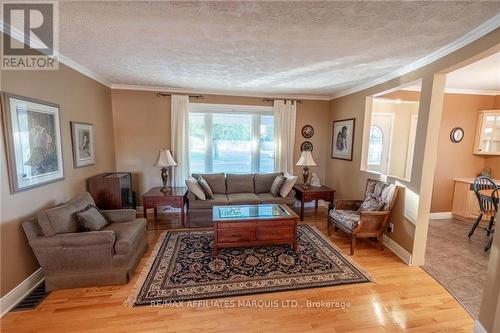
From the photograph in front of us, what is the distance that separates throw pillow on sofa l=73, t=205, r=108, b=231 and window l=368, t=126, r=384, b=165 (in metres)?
5.00

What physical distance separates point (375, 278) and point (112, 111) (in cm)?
498

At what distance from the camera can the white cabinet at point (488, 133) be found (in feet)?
13.7

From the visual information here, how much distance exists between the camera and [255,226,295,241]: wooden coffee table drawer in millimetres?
2982

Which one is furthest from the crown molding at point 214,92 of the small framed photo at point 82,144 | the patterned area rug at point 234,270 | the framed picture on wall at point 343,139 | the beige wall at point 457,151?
the patterned area rug at point 234,270

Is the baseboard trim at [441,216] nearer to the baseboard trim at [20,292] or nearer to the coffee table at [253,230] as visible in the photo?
the coffee table at [253,230]

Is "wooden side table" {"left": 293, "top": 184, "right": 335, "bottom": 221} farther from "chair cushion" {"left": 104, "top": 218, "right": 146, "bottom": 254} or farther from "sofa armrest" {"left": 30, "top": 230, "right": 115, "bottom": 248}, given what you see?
"sofa armrest" {"left": 30, "top": 230, "right": 115, "bottom": 248}

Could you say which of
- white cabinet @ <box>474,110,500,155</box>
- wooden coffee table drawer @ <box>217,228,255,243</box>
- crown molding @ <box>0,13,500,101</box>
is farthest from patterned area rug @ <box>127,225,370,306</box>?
white cabinet @ <box>474,110,500,155</box>

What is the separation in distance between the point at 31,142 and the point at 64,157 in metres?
0.58

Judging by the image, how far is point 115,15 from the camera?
177 cm

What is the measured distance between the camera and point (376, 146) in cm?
497

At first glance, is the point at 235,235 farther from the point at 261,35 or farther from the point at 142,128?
the point at 142,128

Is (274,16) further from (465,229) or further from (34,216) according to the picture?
(465,229)

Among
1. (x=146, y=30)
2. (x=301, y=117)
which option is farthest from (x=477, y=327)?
(x=301, y=117)

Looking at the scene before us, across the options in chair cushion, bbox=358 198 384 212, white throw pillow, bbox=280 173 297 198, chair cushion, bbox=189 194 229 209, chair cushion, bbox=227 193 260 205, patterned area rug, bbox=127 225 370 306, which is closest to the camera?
patterned area rug, bbox=127 225 370 306
